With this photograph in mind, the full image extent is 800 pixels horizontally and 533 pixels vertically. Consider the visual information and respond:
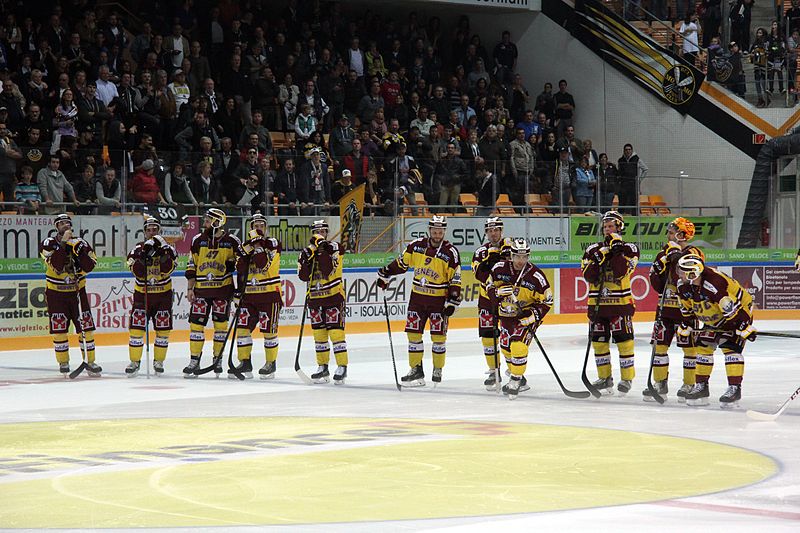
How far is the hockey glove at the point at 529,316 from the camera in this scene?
12344 millimetres

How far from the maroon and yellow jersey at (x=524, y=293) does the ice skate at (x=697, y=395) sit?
5.16 feet

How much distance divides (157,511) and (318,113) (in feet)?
58.2

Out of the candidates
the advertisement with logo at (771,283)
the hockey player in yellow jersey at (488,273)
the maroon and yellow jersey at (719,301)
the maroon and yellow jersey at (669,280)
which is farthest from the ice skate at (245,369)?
the advertisement with logo at (771,283)

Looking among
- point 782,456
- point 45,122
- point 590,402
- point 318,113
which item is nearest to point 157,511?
point 782,456

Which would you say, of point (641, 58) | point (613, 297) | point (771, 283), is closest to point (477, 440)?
point (613, 297)

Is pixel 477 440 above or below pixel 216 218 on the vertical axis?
below

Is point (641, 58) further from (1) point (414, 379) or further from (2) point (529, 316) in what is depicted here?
(2) point (529, 316)

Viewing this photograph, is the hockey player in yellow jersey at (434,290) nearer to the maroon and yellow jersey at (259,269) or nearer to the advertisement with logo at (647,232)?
the maroon and yellow jersey at (259,269)

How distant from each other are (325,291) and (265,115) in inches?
383

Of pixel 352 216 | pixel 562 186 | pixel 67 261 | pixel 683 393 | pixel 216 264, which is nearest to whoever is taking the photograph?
pixel 683 393

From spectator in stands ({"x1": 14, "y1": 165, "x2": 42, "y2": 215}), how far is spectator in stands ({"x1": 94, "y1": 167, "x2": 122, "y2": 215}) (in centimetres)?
83

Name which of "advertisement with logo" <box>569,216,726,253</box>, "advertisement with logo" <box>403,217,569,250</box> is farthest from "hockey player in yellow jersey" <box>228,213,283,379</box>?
"advertisement with logo" <box>569,216,726,253</box>

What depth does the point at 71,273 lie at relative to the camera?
1473 centimetres

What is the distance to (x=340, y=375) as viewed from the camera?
14102 millimetres
